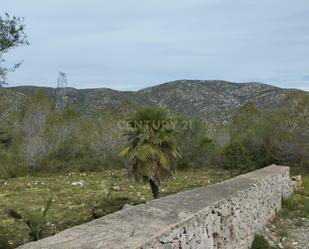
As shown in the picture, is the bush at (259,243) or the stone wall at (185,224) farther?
the bush at (259,243)

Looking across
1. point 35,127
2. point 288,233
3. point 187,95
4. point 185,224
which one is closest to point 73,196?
point 288,233

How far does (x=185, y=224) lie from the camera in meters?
4.58

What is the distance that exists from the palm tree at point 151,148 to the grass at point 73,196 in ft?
5.26

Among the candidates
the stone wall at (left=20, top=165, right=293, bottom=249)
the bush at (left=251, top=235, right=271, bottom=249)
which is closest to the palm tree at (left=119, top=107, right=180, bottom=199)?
the stone wall at (left=20, top=165, right=293, bottom=249)

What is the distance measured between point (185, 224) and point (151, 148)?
673 centimetres

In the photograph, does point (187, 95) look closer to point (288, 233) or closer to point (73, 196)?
point (73, 196)

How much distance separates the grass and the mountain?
1525 inches

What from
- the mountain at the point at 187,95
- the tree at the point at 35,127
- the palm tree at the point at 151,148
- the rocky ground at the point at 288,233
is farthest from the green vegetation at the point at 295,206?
the mountain at the point at 187,95

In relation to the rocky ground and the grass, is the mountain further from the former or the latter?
the rocky ground

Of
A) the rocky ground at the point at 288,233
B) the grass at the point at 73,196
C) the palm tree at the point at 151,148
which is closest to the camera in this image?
the rocky ground at the point at 288,233

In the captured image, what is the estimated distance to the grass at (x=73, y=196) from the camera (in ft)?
34.6

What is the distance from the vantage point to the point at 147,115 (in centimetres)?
1155

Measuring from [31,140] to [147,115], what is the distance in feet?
50.1

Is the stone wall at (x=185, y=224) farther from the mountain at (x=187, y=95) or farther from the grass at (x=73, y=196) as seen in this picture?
the mountain at (x=187, y=95)
